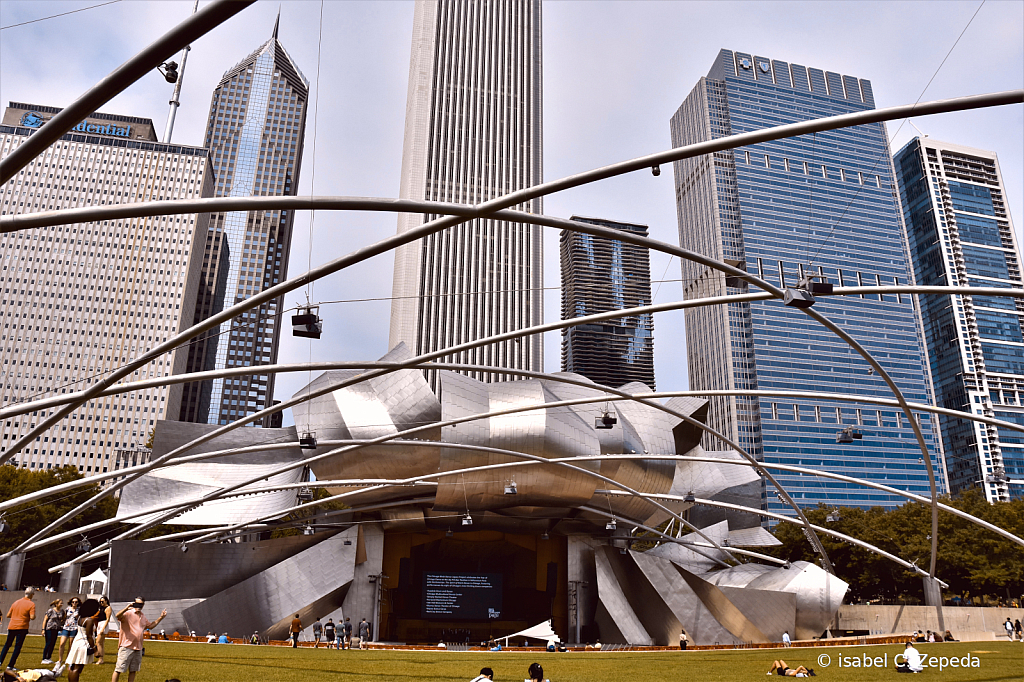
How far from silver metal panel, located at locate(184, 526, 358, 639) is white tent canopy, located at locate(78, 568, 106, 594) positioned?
10.3 m

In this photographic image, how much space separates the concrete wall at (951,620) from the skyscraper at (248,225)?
13555cm

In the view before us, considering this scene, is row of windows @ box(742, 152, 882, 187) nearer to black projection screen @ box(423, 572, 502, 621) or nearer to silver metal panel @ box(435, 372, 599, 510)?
silver metal panel @ box(435, 372, 599, 510)

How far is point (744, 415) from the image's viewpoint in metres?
136

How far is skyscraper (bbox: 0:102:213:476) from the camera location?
389 ft

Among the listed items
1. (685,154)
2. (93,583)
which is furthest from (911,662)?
(93,583)

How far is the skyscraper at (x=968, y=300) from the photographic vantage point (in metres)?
104

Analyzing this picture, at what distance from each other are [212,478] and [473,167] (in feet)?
293

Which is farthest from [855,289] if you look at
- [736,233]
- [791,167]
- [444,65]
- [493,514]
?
[444,65]

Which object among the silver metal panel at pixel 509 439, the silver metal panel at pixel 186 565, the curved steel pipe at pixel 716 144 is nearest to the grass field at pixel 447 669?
the curved steel pipe at pixel 716 144

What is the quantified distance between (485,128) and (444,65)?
44.8ft

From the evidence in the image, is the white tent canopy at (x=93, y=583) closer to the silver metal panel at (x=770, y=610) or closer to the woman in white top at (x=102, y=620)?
the woman in white top at (x=102, y=620)

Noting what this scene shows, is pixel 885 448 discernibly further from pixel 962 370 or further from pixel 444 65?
pixel 444 65

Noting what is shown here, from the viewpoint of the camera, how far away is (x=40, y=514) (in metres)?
58.3

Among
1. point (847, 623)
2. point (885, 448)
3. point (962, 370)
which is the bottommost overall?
point (847, 623)
